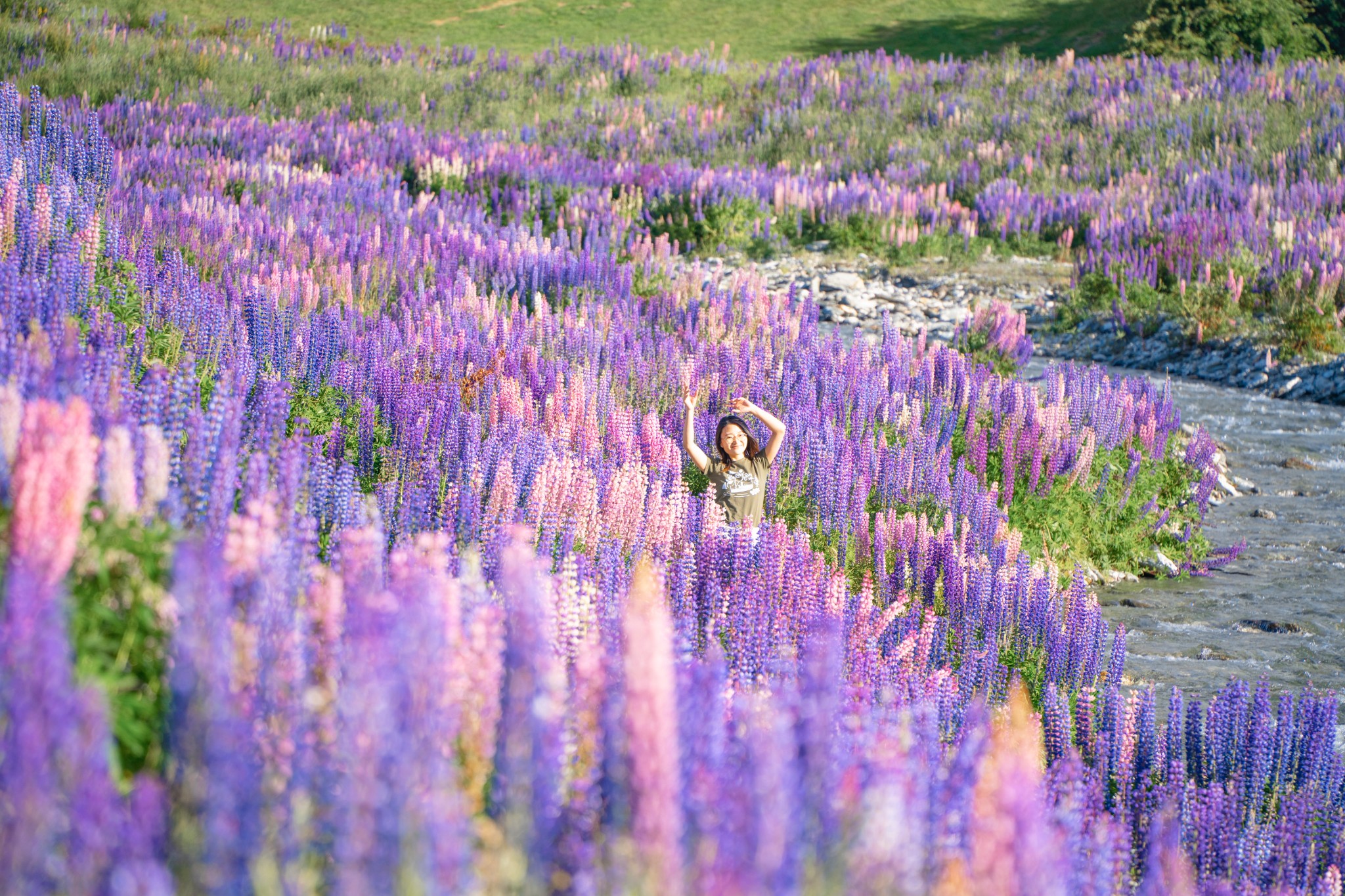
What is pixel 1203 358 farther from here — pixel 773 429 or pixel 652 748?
pixel 652 748

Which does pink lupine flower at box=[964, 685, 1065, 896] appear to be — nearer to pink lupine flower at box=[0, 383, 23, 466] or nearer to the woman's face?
pink lupine flower at box=[0, 383, 23, 466]

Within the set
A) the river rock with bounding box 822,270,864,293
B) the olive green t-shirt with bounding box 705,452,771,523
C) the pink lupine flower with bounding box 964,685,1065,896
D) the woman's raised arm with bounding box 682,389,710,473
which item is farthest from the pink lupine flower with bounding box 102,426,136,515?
the river rock with bounding box 822,270,864,293

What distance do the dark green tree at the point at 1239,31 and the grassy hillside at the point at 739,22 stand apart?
705 cm

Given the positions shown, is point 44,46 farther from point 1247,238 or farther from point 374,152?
point 1247,238

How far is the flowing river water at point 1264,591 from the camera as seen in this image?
5.90 metres

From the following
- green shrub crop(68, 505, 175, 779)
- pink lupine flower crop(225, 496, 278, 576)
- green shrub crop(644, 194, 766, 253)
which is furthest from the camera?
green shrub crop(644, 194, 766, 253)

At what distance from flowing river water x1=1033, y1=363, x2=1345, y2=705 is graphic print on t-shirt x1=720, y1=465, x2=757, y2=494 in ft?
6.81

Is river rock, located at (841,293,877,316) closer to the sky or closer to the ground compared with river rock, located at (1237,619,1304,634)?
closer to the sky

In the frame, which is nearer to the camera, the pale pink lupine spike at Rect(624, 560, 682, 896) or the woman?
the pale pink lupine spike at Rect(624, 560, 682, 896)

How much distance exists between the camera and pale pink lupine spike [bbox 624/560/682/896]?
1.51 m

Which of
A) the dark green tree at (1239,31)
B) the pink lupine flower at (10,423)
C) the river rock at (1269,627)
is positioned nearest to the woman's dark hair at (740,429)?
the river rock at (1269,627)

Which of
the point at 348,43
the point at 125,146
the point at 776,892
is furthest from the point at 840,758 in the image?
the point at 348,43

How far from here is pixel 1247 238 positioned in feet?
46.2

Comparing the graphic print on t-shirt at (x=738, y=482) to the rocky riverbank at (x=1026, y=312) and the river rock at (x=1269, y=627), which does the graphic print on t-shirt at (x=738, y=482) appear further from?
the rocky riverbank at (x=1026, y=312)
